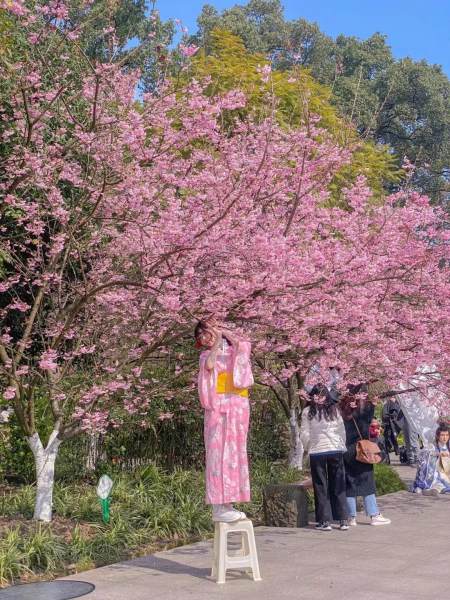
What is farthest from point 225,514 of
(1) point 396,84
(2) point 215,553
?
(1) point 396,84

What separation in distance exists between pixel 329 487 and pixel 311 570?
2480 mm

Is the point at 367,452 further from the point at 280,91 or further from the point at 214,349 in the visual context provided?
the point at 280,91

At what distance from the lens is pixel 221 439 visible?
24.8ft

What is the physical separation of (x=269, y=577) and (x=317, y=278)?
2.81 meters

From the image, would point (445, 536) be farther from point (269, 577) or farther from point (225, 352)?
point (225, 352)

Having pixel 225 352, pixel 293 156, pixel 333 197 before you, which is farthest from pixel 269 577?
pixel 333 197

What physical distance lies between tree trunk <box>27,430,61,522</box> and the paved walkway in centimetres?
141

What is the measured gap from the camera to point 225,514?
7523 mm

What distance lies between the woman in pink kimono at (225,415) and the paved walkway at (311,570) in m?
0.65

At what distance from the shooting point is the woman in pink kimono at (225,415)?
24.6 ft

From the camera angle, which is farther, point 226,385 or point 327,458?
point 327,458

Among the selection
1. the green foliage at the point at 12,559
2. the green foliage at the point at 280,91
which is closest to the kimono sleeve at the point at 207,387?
the green foliage at the point at 12,559

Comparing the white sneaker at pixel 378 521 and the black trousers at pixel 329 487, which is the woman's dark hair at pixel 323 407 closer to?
the black trousers at pixel 329 487

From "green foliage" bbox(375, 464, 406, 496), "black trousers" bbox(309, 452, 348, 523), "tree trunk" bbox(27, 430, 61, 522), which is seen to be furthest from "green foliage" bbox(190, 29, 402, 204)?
"tree trunk" bbox(27, 430, 61, 522)
